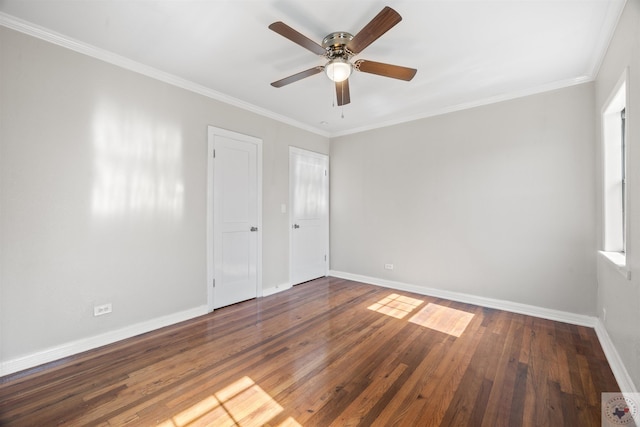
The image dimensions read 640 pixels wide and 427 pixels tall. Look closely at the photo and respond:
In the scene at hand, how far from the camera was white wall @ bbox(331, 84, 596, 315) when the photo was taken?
3100mm

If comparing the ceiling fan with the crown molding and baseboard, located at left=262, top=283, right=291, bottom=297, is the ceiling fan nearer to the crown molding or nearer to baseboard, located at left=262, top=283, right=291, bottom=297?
the crown molding

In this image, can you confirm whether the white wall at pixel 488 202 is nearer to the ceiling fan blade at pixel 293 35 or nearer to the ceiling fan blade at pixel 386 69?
the ceiling fan blade at pixel 386 69

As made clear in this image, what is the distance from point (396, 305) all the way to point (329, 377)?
6.21 ft

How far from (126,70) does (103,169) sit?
1.06 m

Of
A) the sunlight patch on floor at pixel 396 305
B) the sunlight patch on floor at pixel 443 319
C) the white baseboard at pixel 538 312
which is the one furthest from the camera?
the sunlight patch on floor at pixel 396 305

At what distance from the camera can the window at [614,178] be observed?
8.44ft

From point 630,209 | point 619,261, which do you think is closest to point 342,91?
point 630,209

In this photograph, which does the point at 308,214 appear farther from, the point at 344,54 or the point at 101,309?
the point at 101,309

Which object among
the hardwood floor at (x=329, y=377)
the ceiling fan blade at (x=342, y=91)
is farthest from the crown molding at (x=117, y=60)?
the hardwood floor at (x=329, y=377)

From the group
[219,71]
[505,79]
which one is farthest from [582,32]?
[219,71]

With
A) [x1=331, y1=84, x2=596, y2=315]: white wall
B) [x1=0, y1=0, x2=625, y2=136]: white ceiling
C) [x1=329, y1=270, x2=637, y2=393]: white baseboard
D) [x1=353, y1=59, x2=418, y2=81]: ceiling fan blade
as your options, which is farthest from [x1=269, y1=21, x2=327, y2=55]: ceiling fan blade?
[x1=329, y1=270, x2=637, y2=393]: white baseboard

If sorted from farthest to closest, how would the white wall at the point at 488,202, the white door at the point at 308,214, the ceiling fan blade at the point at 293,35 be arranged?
the white door at the point at 308,214, the white wall at the point at 488,202, the ceiling fan blade at the point at 293,35

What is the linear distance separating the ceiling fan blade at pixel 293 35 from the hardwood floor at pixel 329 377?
2.55 m

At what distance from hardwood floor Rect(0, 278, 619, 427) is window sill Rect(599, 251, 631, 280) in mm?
836
